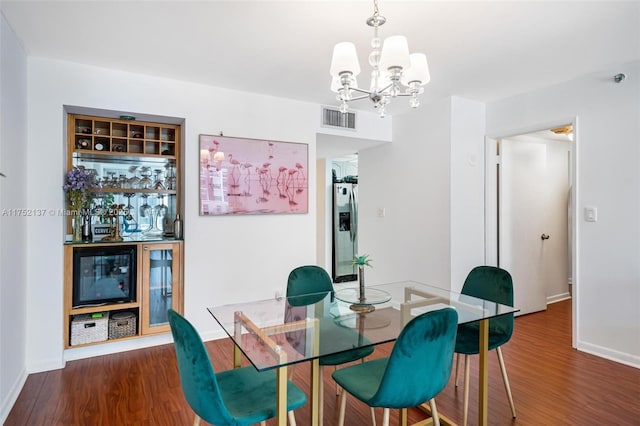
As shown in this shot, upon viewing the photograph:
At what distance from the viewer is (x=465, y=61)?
2.82 metres

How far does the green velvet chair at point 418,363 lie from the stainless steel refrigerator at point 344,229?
15.2 feet

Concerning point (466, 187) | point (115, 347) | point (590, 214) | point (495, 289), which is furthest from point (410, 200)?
point (115, 347)

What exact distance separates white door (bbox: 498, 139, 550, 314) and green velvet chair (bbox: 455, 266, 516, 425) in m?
1.79

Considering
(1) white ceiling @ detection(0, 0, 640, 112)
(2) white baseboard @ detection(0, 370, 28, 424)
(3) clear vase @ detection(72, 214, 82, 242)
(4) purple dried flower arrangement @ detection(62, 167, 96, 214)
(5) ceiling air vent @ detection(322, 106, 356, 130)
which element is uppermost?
(1) white ceiling @ detection(0, 0, 640, 112)

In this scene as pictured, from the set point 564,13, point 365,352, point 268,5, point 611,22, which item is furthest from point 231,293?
point 611,22

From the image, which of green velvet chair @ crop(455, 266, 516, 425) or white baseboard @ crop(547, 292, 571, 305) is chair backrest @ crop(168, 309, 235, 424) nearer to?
green velvet chair @ crop(455, 266, 516, 425)

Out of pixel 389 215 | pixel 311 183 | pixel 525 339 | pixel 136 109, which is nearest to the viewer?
pixel 136 109

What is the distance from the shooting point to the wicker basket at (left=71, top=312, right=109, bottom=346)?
2.91 meters

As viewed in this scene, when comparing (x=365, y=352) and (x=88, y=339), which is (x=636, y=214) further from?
(x=88, y=339)

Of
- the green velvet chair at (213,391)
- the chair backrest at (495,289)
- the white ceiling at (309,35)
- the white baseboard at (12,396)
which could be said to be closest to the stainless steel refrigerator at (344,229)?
the white ceiling at (309,35)

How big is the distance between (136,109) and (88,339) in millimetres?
1982

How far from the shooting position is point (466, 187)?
12.6 feet

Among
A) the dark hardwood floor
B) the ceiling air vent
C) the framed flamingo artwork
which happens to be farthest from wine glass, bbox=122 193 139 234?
the ceiling air vent

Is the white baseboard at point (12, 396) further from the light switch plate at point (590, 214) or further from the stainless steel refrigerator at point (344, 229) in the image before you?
the light switch plate at point (590, 214)
